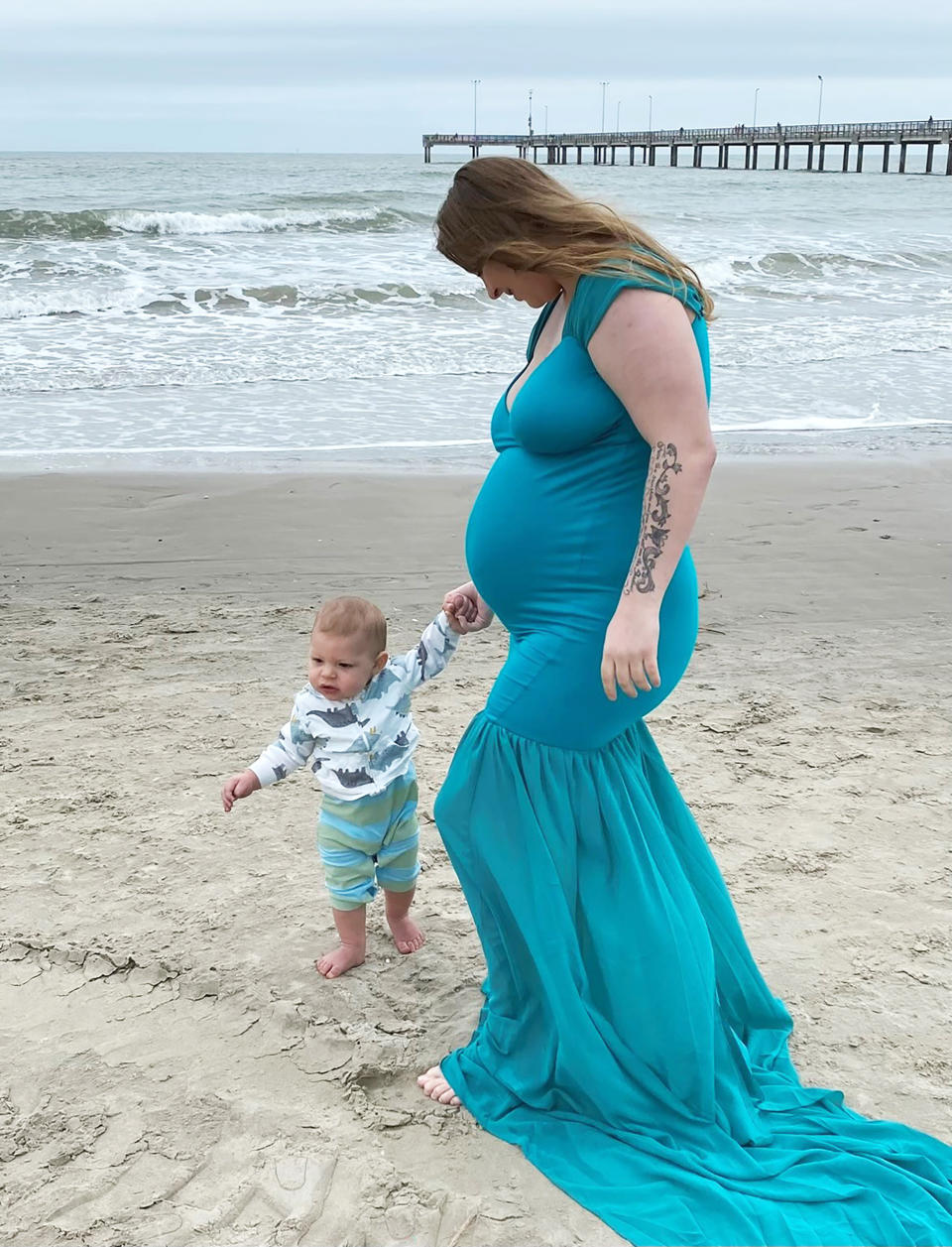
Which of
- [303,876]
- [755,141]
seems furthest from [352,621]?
[755,141]

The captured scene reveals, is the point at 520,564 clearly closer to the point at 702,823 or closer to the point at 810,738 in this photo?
the point at 702,823

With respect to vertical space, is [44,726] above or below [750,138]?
below

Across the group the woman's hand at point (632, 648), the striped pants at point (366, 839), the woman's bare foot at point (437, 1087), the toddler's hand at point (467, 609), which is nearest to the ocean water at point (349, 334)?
the woman's hand at point (632, 648)

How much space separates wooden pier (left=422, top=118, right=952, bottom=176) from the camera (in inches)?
2272

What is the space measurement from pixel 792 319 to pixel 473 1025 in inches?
517

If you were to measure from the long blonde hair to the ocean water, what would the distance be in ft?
0.25

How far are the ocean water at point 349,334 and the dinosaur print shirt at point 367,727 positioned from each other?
107 cm

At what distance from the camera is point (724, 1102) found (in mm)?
2357

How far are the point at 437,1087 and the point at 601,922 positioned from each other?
0.56 metres

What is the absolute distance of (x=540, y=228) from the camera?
2.05 metres

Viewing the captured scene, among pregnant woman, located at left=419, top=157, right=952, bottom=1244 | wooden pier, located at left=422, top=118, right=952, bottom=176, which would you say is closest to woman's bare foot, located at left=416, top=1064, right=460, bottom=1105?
pregnant woman, located at left=419, top=157, right=952, bottom=1244

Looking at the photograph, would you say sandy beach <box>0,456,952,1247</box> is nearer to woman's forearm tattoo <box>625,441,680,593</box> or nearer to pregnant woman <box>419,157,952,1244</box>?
pregnant woman <box>419,157,952,1244</box>

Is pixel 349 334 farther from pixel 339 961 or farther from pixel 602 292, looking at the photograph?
pixel 602 292

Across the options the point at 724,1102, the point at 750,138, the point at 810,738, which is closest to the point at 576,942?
the point at 724,1102
